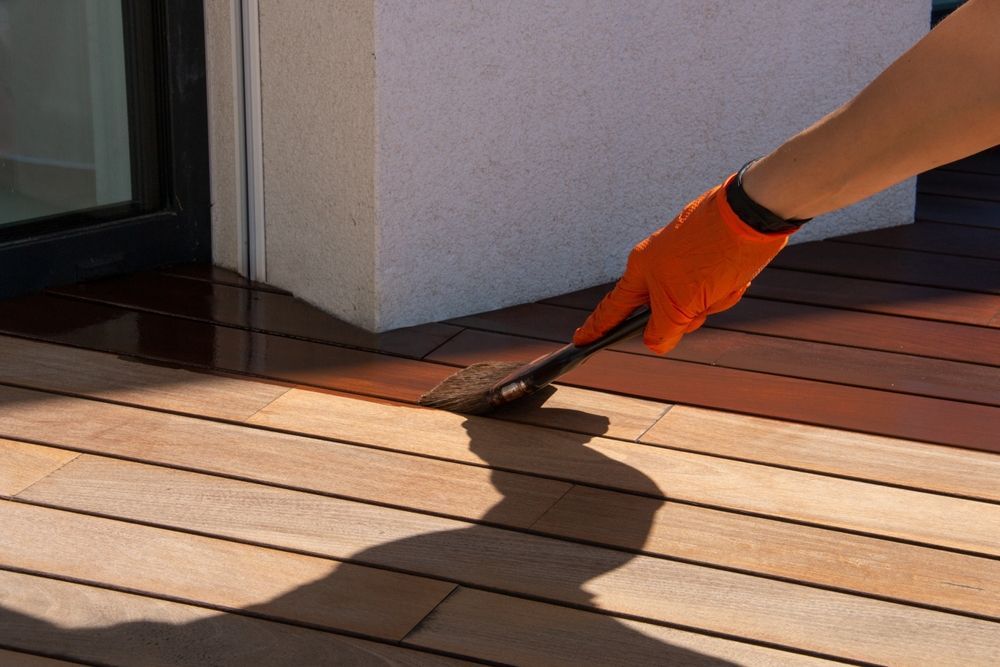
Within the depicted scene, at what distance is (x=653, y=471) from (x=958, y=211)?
1531 millimetres

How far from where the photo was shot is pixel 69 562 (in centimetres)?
154

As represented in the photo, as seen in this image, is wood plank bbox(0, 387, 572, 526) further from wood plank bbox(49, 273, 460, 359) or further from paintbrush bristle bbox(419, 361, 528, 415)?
wood plank bbox(49, 273, 460, 359)

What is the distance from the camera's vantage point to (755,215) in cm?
162

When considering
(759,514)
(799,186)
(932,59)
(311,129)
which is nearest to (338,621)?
(759,514)

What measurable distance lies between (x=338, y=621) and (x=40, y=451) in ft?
1.97

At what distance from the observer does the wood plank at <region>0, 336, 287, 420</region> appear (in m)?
1.98

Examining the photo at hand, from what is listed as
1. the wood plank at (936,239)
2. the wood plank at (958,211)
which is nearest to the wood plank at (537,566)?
the wood plank at (936,239)

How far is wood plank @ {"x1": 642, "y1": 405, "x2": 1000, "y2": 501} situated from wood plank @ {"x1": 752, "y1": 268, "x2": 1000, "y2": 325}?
1.85ft

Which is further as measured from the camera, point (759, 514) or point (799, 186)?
point (759, 514)

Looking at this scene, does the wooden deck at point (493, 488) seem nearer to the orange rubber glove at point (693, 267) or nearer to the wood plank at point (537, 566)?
the wood plank at point (537, 566)

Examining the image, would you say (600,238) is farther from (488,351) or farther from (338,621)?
(338,621)

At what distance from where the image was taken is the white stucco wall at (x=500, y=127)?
2221 mm

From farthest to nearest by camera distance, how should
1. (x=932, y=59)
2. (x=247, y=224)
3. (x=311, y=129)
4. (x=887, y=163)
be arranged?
(x=247, y=224) → (x=311, y=129) → (x=887, y=163) → (x=932, y=59)

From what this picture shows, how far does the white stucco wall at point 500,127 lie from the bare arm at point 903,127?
0.77 meters
